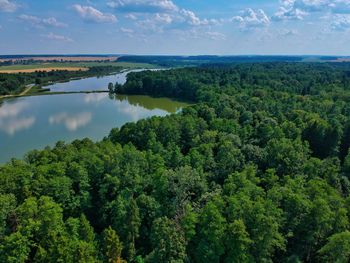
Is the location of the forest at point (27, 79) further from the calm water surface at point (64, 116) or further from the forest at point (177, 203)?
the forest at point (177, 203)

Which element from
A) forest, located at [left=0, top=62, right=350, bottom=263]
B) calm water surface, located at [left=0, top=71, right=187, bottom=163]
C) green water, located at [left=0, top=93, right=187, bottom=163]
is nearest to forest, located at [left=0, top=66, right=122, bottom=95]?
calm water surface, located at [left=0, top=71, right=187, bottom=163]

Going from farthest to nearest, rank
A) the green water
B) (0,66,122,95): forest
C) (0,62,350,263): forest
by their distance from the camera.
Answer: (0,66,122,95): forest
the green water
(0,62,350,263): forest

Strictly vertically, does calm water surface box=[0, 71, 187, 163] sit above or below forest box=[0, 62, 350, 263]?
below

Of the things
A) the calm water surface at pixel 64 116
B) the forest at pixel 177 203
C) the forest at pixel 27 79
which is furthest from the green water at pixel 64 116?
the forest at pixel 177 203

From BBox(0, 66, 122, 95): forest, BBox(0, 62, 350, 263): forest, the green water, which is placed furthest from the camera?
BBox(0, 66, 122, 95): forest

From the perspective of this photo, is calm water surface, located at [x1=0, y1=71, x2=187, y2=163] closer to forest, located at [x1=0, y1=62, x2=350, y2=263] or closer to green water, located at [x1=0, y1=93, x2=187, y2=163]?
green water, located at [x1=0, y1=93, x2=187, y2=163]

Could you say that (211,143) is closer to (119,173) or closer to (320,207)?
(119,173)

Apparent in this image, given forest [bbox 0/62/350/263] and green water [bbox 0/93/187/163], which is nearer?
forest [bbox 0/62/350/263]

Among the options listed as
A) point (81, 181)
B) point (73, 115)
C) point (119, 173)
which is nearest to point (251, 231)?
point (119, 173)

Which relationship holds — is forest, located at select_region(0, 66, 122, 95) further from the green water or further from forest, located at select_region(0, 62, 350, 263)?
forest, located at select_region(0, 62, 350, 263)
